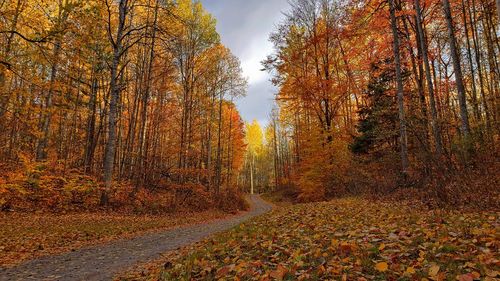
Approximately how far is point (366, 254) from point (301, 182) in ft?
49.1

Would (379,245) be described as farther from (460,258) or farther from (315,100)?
(315,100)

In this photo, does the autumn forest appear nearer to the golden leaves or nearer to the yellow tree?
the golden leaves

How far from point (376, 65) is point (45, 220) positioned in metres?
19.3

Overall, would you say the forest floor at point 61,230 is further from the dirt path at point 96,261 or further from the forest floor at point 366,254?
the forest floor at point 366,254

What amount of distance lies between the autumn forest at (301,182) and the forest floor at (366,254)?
33 mm

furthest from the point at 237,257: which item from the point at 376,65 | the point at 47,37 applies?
the point at 376,65

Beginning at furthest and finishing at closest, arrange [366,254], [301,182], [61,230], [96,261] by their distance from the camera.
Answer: [301,182] → [61,230] → [96,261] → [366,254]

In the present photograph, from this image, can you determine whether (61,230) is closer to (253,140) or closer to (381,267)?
(381,267)

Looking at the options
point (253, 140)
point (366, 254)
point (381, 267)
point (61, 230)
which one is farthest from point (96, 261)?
point (253, 140)

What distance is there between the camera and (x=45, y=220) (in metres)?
10.7

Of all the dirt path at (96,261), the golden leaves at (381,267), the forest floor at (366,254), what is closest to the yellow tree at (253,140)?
the dirt path at (96,261)

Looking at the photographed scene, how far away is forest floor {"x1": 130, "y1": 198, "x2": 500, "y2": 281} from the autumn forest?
0.03 metres

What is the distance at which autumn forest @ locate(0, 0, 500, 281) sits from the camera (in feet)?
15.4

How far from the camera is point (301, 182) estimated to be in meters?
19.0
